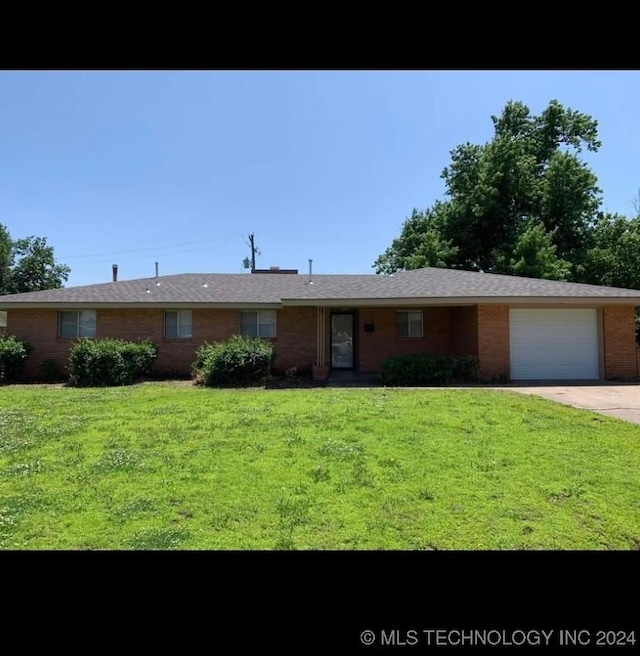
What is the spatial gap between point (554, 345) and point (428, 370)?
4124 mm

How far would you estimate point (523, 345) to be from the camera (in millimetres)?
13406

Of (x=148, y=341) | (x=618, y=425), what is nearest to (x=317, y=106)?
(x=618, y=425)

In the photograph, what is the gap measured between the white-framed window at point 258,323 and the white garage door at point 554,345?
24.9ft

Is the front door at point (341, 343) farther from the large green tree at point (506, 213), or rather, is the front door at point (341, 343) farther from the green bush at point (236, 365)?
the large green tree at point (506, 213)

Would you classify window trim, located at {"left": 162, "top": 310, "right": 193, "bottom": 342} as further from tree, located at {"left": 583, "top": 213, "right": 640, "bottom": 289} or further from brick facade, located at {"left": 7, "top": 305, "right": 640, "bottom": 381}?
tree, located at {"left": 583, "top": 213, "right": 640, "bottom": 289}

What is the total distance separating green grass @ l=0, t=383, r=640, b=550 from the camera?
11.1 ft

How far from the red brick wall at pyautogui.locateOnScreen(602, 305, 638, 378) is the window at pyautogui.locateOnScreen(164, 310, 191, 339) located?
12996 millimetres

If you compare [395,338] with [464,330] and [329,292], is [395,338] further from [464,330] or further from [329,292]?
[329,292]

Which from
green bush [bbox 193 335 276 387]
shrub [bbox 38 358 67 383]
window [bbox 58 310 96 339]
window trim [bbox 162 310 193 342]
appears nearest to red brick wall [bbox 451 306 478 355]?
green bush [bbox 193 335 276 387]

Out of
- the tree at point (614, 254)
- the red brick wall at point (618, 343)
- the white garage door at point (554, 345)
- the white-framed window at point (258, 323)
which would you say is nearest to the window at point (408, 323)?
the white garage door at point (554, 345)
